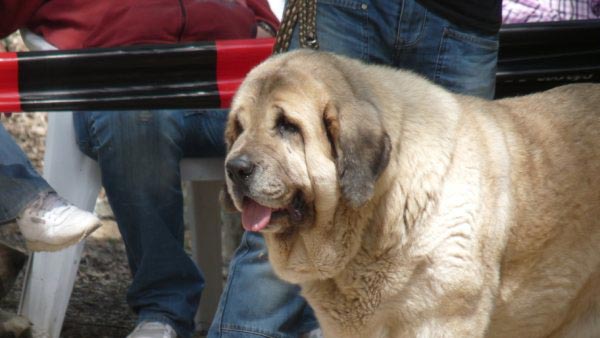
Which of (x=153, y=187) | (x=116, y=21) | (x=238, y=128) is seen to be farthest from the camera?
(x=116, y=21)

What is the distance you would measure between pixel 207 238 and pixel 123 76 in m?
1.15

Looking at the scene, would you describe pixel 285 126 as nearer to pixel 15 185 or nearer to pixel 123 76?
pixel 123 76

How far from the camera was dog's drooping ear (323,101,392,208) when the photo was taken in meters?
3.34

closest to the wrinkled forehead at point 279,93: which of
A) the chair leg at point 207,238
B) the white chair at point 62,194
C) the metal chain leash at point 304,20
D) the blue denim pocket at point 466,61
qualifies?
the metal chain leash at point 304,20

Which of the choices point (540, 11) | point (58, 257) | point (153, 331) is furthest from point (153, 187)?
point (540, 11)

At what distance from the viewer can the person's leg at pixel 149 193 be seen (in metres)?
4.91

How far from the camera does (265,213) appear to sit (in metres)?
3.48

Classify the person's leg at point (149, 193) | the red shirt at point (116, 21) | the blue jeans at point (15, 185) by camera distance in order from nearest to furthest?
the blue jeans at point (15, 185), the person's leg at point (149, 193), the red shirt at point (116, 21)

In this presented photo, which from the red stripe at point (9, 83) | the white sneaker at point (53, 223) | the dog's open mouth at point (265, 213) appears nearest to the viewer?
the dog's open mouth at point (265, 213)

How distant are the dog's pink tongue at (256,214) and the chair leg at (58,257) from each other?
5.64 feet

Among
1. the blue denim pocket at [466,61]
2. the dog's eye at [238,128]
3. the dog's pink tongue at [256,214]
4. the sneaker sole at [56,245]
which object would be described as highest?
the blue denim pocket at [466,61]

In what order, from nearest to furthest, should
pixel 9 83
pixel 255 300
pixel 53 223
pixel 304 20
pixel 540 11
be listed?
pixel 304 20
pixel 255 300
pixel 53 223
pixel 9 83
pixel 540 11

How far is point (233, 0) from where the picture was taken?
5.49 m

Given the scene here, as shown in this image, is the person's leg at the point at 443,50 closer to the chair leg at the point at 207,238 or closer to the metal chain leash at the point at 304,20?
the metal chain leash at the point at 304,20
